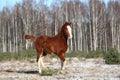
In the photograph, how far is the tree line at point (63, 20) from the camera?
65.9 meters

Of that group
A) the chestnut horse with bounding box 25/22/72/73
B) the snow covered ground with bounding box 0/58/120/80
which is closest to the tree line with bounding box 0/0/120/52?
the snow covered ground with bounding box 0/58/120/80

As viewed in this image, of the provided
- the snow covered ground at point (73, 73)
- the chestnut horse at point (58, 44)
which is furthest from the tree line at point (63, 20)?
the chestnut horse at point (58, 44)

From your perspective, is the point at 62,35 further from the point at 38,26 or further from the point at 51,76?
the point at 38,26

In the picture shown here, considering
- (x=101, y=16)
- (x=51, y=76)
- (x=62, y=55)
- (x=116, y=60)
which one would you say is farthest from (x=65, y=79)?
(x=101, y=16)

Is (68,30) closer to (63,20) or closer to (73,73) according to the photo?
(73,73)

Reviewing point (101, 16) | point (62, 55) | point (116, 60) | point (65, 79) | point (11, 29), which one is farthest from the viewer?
point (11, 29)

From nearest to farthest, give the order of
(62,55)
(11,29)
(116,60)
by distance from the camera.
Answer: (62,55) → (116,60) → (11,29)

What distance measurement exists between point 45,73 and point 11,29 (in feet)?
196

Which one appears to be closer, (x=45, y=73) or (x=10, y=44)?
(x=45, y=73)

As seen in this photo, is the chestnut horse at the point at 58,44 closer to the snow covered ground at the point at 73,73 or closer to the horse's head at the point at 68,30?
the horse's head at the point at 68,30

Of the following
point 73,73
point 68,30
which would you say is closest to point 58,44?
point 68,30

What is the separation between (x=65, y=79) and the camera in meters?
11.8

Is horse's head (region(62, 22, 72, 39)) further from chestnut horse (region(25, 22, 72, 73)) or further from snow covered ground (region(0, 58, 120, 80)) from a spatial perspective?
snow covered ground (region(0, 58, 120, 80))

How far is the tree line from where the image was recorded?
216ft
